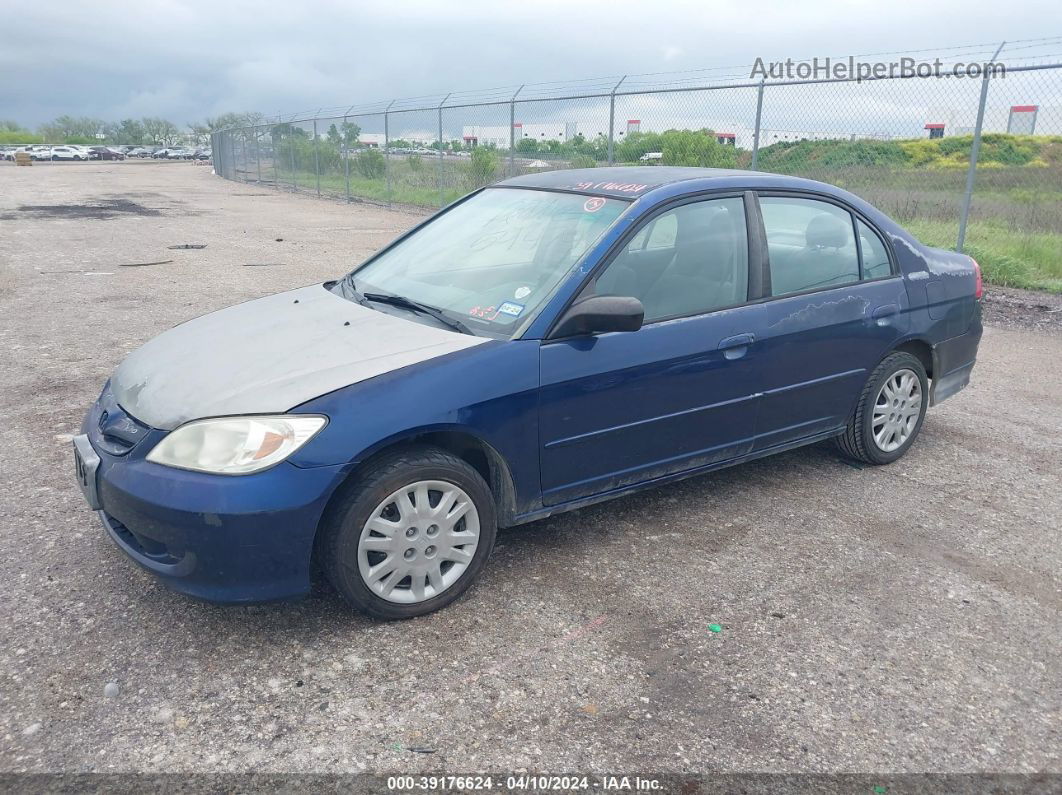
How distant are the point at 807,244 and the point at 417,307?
2.01 meters

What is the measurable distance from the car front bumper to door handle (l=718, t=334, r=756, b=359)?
1826 millimetres

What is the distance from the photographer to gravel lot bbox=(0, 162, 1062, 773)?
2588 millimetres

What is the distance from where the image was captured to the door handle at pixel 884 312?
448 centimetres

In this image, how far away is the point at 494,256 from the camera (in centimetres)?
396

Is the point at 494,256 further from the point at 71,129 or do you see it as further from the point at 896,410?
the point at 71,129

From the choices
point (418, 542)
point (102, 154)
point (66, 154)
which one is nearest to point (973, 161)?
point (418, 542)

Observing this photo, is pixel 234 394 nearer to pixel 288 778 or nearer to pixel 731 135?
pixel 288 778

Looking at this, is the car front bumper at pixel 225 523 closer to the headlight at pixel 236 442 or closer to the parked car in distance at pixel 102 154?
the headlight at pixel 236 442

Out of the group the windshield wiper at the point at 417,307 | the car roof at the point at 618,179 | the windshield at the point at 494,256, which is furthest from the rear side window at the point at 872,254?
the windshield wiper at the point at 417,307

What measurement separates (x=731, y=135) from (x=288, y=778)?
1101 centimetres

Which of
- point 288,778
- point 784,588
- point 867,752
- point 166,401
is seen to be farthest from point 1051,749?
point 166,401

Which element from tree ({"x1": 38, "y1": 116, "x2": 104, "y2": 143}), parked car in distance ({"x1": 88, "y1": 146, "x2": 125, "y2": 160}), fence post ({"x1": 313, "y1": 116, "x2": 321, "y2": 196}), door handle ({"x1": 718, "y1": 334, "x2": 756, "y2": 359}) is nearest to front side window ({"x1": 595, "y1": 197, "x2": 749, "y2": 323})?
door handle ({"x1": 718, "y1": 334, "x2": 756, "y2": 359})

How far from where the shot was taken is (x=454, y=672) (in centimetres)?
293

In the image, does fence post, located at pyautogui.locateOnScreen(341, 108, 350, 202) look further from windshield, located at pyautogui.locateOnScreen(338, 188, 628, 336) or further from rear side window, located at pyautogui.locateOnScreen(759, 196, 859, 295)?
rear side window, located at pyautogui.locateOnScreen(759, 196, 859, 295)
